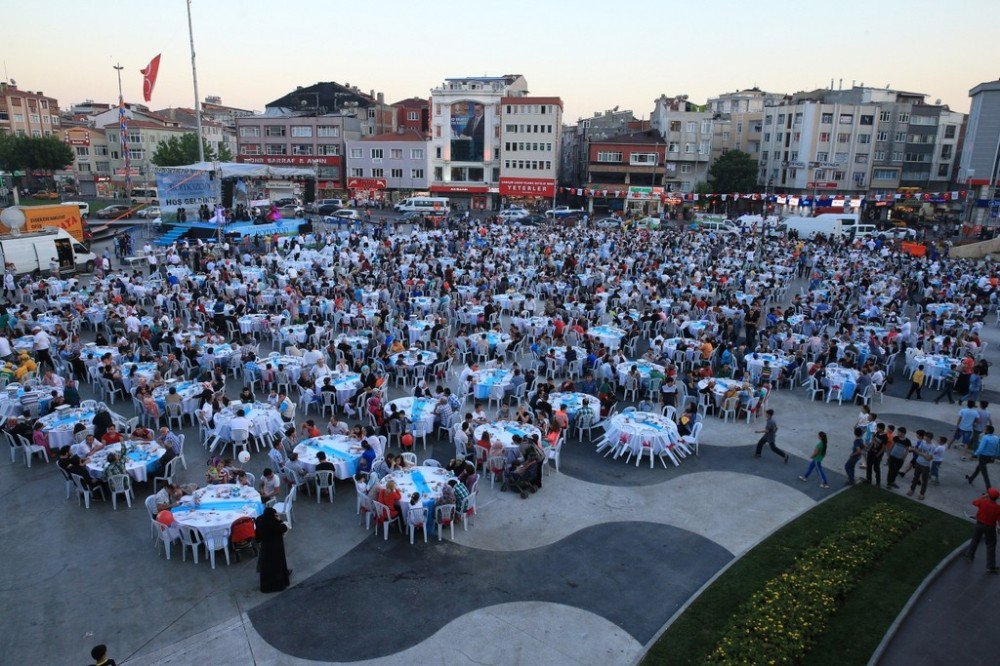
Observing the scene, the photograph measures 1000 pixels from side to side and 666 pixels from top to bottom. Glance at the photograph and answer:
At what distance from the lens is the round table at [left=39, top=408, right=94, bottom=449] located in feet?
43.4

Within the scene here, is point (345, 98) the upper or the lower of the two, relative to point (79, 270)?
upper

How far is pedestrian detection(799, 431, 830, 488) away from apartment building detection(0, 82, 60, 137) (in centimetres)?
9742

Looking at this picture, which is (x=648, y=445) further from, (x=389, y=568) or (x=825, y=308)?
(x=825, y=308)

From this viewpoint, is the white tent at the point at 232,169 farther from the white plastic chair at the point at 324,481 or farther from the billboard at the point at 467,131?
the white plastic chair at the point at 324,481

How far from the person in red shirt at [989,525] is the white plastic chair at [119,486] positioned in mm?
14293

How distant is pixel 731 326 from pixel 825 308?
574cm

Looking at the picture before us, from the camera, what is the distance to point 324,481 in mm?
11641

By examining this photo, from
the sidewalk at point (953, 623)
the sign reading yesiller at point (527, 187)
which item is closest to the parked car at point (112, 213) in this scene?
the sign reading yesiller at point (527, 187)

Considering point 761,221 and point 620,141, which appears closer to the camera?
point 761,221

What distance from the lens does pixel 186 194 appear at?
135ft

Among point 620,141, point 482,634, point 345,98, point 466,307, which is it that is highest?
point 345,98

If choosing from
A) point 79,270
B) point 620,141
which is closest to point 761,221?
point 620,141

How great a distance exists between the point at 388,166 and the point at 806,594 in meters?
70.9

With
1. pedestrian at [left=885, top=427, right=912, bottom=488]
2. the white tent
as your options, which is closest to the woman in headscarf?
pedestrian at [left=885, top=427, right=912, bottom=488]
